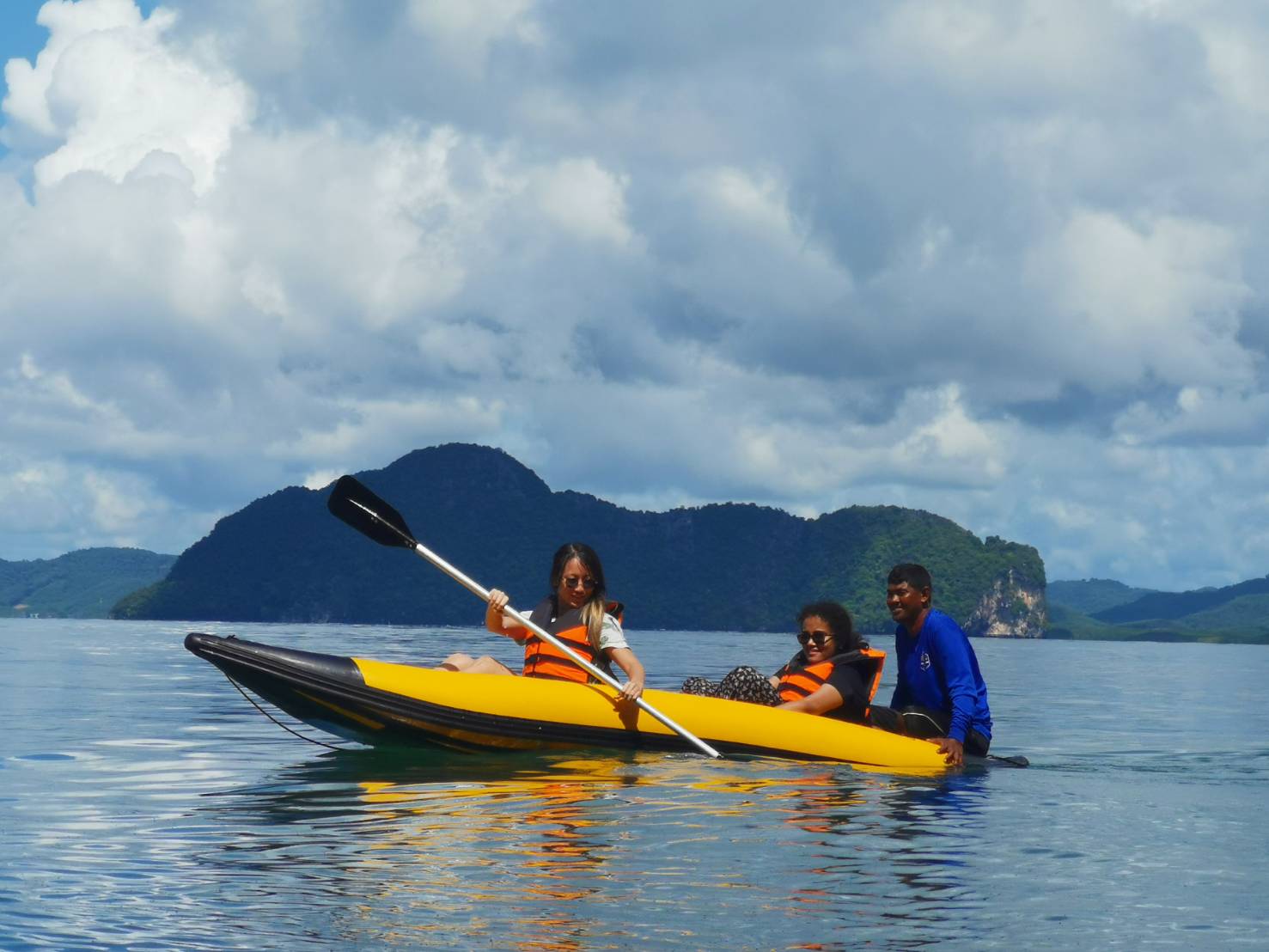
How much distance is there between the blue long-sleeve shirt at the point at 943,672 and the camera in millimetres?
10117

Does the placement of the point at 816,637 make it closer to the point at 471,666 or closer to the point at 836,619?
the point at 836,619

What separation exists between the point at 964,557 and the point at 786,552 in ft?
71.7

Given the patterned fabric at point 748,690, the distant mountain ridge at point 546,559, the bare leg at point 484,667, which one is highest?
the distant mountain ridge at point 546,559

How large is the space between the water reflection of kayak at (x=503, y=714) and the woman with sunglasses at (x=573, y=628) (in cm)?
23

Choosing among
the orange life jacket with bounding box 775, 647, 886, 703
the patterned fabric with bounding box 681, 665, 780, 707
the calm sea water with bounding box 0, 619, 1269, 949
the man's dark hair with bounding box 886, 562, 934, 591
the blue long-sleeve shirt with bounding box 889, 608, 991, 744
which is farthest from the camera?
the patterned fabric with bounding box 681, 665, 780, 707

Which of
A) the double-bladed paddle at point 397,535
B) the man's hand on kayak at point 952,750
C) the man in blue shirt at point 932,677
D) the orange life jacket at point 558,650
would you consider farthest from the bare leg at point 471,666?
the man's hand on kayak at point 952,750

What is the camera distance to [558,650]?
10477 mm

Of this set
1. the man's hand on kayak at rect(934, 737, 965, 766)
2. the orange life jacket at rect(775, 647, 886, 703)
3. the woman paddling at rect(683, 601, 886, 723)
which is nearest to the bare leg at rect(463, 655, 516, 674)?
the woman paddling at rect(683, 601, 886, 723)

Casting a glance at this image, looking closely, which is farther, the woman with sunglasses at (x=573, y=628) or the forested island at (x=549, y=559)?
the forested island at (x=549, y=559)

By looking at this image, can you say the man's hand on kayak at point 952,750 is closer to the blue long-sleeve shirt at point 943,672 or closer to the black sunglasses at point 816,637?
the blue long-sleeve shirt at point 943,672

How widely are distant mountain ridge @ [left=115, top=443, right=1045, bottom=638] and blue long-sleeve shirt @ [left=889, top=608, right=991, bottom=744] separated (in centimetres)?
15054

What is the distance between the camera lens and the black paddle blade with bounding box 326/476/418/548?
10859mm

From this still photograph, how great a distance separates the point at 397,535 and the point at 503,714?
160 cm

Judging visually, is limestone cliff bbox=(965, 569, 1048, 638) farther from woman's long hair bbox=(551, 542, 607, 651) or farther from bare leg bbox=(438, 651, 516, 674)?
woman's long hair bbox=(551, 542, 607, 651)
